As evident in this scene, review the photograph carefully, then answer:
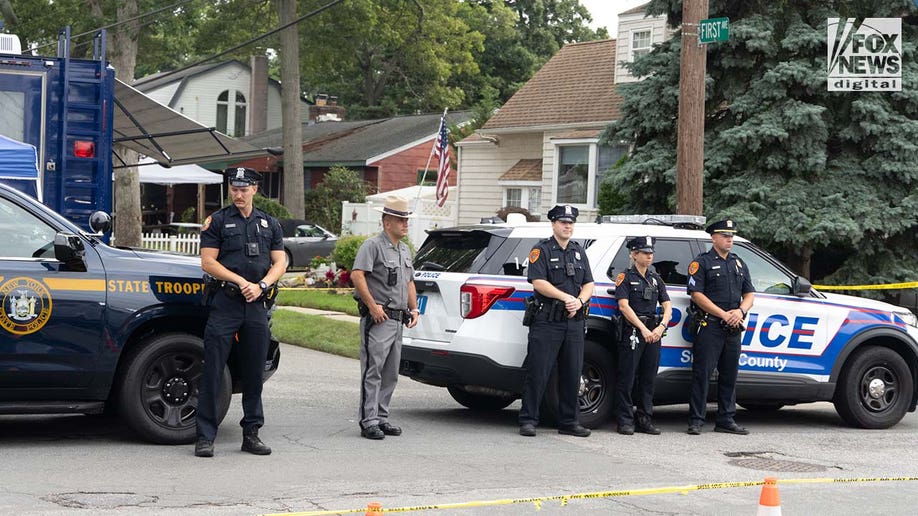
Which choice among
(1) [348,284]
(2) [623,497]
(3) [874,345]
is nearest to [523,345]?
(2) [623,497]

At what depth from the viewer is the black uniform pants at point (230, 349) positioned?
26.8ft

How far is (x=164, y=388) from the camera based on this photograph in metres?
8.51

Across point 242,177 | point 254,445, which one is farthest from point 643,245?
point 254,445

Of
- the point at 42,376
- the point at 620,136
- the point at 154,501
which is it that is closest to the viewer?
the point at 154,501

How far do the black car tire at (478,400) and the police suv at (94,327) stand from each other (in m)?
3.07

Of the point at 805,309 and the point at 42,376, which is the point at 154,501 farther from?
the point at 805,309

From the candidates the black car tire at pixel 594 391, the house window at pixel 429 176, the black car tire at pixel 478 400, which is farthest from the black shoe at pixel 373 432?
the house window at pixel 429 176

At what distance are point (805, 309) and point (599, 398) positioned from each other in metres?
2.16

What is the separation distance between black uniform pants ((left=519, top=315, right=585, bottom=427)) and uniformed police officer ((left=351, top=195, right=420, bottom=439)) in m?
1.00

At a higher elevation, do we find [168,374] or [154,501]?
[168,374]

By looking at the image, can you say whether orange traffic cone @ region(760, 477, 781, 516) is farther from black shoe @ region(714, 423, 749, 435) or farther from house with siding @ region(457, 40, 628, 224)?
house with siding @ region(457, 40, 628, 224)

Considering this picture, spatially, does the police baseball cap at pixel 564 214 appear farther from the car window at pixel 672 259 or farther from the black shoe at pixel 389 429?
the black shoe at pixel 389 429

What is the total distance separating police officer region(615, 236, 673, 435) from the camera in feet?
32.1

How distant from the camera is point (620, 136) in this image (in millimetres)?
20203
